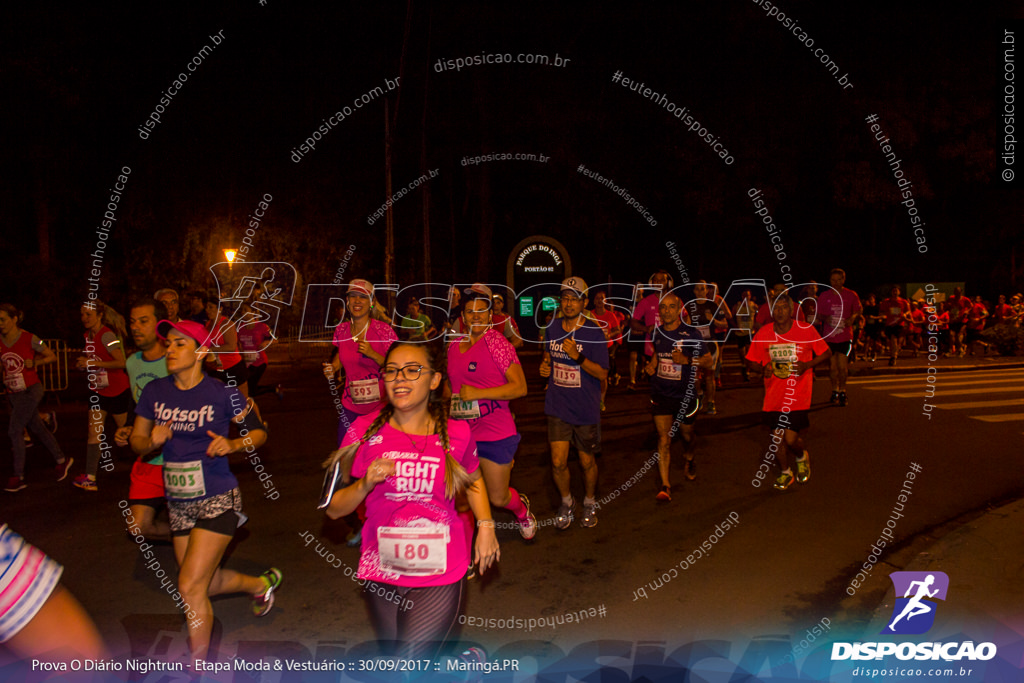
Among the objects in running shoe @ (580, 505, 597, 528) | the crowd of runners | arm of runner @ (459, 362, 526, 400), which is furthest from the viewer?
running shoe @ (580, 505, 597, 528)

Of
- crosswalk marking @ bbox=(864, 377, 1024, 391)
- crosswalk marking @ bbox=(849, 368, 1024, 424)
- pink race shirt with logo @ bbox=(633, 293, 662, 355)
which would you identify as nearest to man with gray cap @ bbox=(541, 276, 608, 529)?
pink race shirt with logo @ bbox=(633, 293, 662, 355)

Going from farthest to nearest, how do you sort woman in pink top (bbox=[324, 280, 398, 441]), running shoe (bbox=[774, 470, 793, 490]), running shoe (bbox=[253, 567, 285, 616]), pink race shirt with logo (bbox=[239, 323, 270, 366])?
pink race shirt with logo (bbox=[239, 323, 270, 366]) → running shoe (bbox=[774, 470, 793, 490]) → woman in pink top (bbox=[324, 280, 398, 441]) → running shoe (bbox=[253, 567, 285, 616])

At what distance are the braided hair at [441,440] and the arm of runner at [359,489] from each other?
12cm

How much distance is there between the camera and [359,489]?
9.69 feet

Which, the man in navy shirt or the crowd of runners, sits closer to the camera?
the crowd of runners

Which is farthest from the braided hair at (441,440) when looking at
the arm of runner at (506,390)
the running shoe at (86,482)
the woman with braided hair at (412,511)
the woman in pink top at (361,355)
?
the running shoe at (86,482)

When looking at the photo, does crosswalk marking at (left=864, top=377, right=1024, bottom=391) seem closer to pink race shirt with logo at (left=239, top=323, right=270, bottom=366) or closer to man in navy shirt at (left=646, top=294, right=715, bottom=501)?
man in navy shirt at (left=646, top=294, right=715, bottom=501)

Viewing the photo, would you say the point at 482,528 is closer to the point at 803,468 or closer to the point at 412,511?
the point at 412,511

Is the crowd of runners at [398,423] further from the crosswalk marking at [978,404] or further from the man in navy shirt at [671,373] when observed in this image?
the crosswalk marking at [978,404]

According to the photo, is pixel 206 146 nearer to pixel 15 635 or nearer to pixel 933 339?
pixel 933 339

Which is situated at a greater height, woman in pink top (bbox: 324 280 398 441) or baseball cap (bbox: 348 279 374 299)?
baseball cap (bbox: 348 279 374 299)

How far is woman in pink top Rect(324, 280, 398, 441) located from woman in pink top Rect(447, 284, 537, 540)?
713mm

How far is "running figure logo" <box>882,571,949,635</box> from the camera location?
13.2ft

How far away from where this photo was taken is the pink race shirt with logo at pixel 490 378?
5090mm
